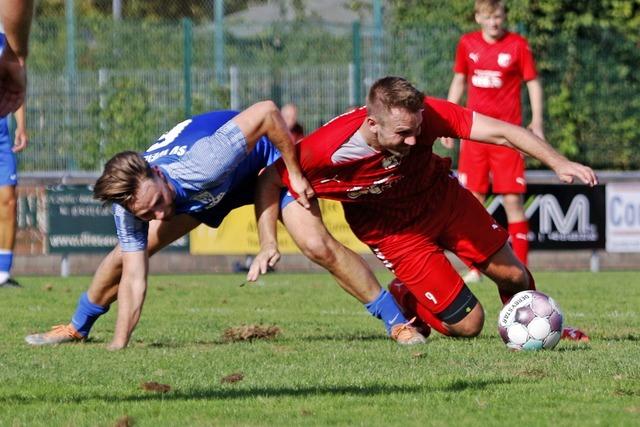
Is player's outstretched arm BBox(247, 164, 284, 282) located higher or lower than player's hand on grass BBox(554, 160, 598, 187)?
lower

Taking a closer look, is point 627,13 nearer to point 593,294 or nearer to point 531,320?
point 593,294

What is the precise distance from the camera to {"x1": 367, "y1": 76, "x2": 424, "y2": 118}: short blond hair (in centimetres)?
772

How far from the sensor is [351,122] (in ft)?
27.1

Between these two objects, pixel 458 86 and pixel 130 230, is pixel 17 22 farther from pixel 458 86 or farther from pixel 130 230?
pixel 458 86

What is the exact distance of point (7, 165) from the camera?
45.5 feet

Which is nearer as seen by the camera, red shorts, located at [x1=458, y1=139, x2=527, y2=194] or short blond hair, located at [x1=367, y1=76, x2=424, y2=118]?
short blond hair, located at [x1=367, y1=76, x2=424, y2=118]

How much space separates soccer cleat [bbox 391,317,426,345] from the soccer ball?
58cm

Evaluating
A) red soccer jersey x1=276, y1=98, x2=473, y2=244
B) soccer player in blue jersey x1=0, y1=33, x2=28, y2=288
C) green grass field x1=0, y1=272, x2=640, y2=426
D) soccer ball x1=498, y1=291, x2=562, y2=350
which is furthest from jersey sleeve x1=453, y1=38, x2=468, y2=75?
soccer ball x1=498, y1=291, x2=562, y2=350

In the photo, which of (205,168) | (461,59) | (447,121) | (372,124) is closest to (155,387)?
(205,168)

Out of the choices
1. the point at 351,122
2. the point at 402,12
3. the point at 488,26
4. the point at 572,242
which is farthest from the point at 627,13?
the point at 351,122

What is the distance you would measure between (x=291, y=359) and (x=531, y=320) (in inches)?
56.5

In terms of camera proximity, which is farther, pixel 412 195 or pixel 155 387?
pixel 412 195

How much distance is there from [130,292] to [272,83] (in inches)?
486

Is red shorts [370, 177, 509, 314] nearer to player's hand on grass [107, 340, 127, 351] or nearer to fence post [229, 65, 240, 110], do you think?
player's hand on grass [107, 340, 127, 351]
